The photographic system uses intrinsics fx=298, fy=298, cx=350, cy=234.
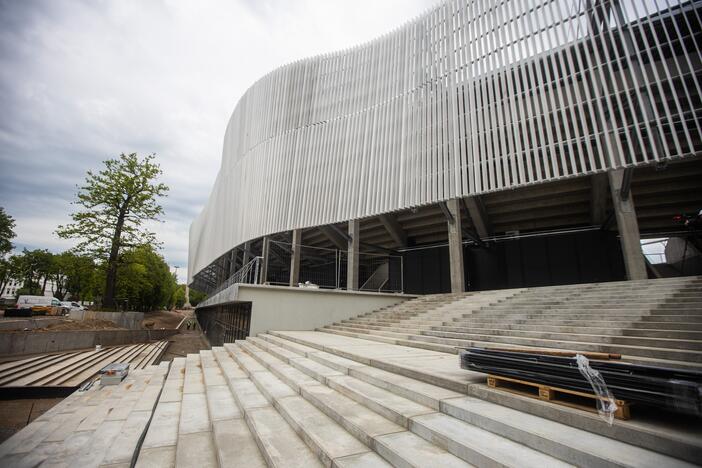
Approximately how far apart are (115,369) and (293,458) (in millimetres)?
7829

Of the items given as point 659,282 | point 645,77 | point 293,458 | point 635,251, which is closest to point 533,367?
point 293,458

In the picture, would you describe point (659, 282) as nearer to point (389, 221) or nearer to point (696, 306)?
point (696, 306)

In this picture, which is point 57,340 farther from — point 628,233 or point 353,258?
point 628,233

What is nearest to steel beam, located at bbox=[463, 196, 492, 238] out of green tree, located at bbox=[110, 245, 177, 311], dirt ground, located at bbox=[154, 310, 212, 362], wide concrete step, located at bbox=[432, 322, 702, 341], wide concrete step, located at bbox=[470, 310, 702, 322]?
wide concrete step, located at bbox=[470, 310, 702, 322]

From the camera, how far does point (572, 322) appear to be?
639 centimetres

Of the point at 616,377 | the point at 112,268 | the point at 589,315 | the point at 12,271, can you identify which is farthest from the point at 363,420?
the point at 12,271

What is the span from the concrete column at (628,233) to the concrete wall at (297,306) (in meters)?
9.91

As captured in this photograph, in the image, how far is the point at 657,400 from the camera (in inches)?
80.6

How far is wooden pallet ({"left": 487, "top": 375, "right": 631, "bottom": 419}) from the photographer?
2.21 m

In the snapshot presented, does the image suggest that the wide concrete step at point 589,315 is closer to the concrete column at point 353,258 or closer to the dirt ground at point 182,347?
the concrete column at point 353,258

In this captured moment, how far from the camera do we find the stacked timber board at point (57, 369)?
397 inches

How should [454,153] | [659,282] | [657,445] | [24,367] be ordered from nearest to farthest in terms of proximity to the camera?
1. [657,445]
2. [659,282]
3. [24,367]
4. [454,153]

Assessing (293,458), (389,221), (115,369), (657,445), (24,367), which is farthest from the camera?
(389,221)

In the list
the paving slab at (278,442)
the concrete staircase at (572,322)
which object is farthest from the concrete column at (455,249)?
the paving slab at (278,442)
